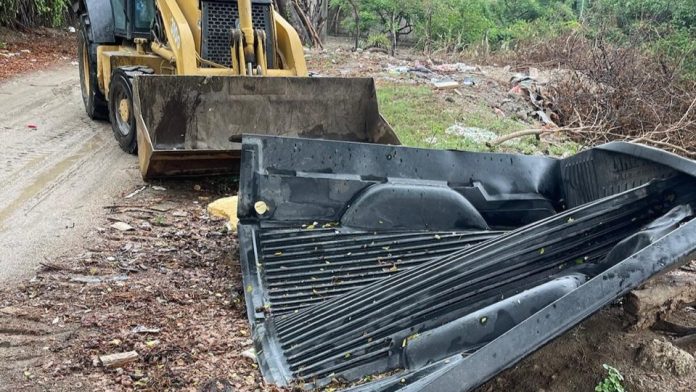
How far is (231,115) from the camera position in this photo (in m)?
6.89

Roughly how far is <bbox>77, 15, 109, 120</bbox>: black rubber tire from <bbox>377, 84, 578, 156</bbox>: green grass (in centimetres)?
383

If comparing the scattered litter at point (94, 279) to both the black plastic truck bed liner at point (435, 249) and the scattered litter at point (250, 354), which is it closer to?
the black plastic truck bed liner at point (435, 249)

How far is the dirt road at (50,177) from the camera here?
5.25m

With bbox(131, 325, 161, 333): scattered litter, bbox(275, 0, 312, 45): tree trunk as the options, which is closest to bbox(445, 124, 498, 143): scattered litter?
bbox(131, 325, 161, 333): scattered litter

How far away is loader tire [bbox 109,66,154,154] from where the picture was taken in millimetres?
7520

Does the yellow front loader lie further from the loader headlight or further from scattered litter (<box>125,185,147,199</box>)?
scattered litter (<box>125,185,147,199</box>)

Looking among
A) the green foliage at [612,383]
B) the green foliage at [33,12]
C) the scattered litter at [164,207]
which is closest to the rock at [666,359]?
the green foliage at [612,383]

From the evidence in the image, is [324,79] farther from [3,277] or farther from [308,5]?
[308,5]

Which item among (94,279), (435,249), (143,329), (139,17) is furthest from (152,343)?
(139,17)

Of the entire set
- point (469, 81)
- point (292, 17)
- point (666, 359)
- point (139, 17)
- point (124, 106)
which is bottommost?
point (469, 81)

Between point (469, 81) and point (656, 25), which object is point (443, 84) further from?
point (656, 25)

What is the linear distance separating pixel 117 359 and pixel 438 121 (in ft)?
22.7

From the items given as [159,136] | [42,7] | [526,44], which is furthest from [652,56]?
[42,7]

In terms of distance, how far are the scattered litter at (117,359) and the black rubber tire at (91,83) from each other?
6303 millimetres
